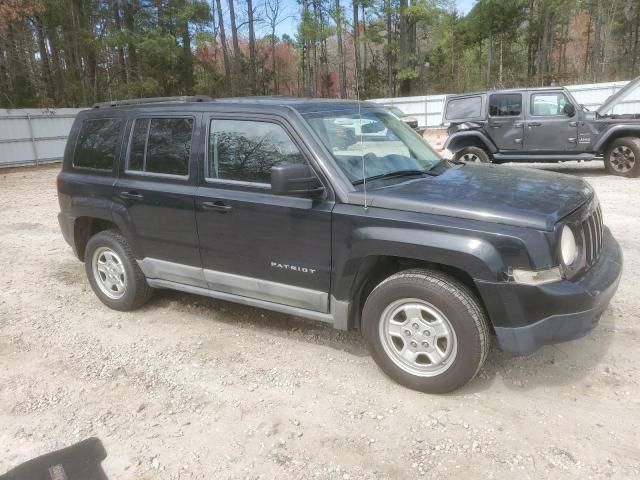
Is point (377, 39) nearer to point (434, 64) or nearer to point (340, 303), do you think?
point (434, 64)

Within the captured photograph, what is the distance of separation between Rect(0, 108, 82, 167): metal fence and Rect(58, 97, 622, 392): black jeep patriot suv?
1730 cm

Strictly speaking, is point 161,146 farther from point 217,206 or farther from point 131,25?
point 131,25

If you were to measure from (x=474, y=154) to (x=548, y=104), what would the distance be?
1782 mm

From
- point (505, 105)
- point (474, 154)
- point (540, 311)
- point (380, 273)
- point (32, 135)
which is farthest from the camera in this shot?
point (32, 135)

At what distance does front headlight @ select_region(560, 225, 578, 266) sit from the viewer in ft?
9.89

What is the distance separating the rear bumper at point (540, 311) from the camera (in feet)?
9.68

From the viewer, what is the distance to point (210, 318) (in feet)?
15.5

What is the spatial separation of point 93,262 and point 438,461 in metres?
3.69

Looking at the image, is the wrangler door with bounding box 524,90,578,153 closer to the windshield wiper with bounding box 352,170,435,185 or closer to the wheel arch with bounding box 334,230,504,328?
the windshield wiper with bounding box 352,170,435,185

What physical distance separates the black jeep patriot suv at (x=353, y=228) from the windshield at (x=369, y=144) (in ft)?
0.05

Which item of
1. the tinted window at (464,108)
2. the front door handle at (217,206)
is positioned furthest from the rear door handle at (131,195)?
the tinted window at (464,108)

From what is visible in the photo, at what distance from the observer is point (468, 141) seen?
1177 cm

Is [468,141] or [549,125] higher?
[549,125]

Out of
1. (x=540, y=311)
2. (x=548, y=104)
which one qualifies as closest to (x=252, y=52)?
(x=548, y=104)
